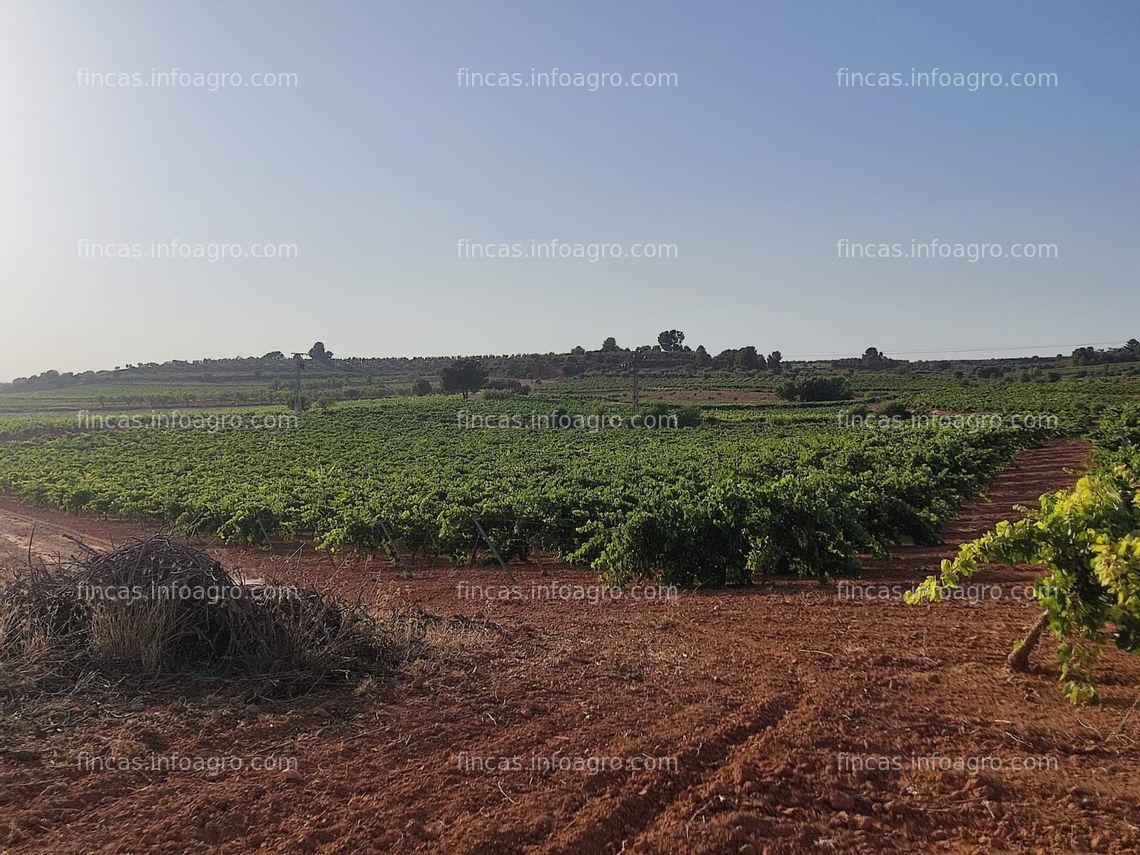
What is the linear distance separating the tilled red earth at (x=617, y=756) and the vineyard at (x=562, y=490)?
3.51 meters

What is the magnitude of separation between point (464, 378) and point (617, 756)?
76992 mm

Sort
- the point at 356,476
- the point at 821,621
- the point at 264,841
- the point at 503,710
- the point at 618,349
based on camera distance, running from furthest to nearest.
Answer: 1. the point at 618,349
2. the point at 356,476
3. the point at 821,621
4. the point at 503,710
5. the point at 264,841

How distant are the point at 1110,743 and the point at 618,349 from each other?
420ft

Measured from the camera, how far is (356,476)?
2303cm

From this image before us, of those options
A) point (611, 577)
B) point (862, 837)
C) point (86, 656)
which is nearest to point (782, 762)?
point (862, 837)

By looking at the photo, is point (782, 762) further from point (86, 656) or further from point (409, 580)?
point (409, 580)

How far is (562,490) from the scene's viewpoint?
46.9 feet

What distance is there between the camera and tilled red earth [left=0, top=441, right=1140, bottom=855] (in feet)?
12.9

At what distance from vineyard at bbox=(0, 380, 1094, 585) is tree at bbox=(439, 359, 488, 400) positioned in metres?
39.3

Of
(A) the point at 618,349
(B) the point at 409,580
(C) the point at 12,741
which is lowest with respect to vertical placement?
(B) the point at 409,580

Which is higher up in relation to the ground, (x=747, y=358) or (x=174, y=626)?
(x=747, y=358)

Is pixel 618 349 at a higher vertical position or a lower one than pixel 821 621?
higher

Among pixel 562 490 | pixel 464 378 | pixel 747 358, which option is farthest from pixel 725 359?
pixel 562 490

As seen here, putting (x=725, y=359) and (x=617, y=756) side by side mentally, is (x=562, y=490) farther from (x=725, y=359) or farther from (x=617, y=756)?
(x=725, y=359)
